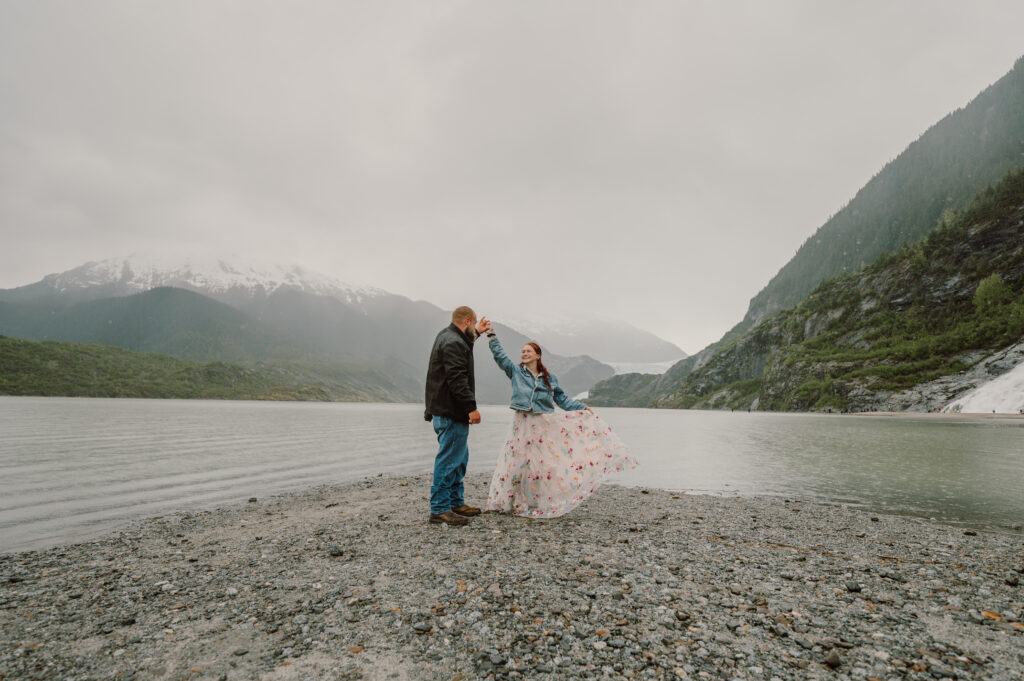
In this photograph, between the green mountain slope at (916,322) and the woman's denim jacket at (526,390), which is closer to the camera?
the woman's denim jacket at (526,390)

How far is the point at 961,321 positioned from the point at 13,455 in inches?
6096

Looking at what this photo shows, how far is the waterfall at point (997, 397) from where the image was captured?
73438 millimetres

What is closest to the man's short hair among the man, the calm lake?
the man

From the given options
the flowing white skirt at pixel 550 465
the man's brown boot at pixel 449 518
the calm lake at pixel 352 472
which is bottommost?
the calm lake at pixel 352 472

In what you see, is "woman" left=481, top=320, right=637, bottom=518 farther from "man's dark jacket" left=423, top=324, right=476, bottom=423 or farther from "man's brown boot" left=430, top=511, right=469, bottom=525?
"man's brown boot" left=430, top=511, right=469, bottom=525

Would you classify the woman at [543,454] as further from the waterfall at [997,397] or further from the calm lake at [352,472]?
the waterfall at [997,397]

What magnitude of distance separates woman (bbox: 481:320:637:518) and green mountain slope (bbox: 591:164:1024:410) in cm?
11535

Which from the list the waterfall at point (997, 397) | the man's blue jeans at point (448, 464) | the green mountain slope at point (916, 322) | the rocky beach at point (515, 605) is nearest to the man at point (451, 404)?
the man's blue jeans at point (448, 464)

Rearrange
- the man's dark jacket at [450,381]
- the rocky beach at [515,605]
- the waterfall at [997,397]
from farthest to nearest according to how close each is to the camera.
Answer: the waterfall at [997,397], the man's dark jacket at [450,381], the rocky beach at [515,605]

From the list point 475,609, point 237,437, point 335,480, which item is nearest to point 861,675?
point 475,609

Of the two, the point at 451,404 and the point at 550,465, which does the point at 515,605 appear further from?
the point at 550,465

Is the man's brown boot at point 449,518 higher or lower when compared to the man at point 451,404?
lower

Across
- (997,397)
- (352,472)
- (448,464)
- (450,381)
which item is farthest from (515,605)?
(997,397)

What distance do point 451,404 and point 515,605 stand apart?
16.9 feet
